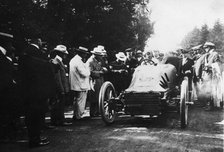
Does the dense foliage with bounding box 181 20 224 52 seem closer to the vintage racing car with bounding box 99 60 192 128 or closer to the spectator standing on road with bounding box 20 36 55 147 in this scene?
the vintage racing car with bounding box 99 60 192 128

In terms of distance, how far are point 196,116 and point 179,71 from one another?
54.5 inches

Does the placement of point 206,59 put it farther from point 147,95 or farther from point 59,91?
point 59,91

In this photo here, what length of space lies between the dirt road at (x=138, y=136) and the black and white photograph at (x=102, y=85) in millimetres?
17

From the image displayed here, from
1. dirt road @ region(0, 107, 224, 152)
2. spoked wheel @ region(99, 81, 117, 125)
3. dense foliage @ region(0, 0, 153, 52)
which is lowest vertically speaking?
dirt road @ region(0, 107, 224, 152)

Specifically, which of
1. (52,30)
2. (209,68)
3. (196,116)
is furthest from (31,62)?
(52,30)

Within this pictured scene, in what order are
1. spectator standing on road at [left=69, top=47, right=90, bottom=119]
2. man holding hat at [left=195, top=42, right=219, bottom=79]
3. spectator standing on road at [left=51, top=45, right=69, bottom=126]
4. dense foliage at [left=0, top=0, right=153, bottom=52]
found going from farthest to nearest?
dense foliage at [left=0, top=0, right=153, bottom=52] < man holding hat at [left=195, top=42, right=219, bottom=79] < spectator standing on road at [left=69, top=47, right=90, bottom=119] < spectator standing on road at [left=51, top=45, right=69, bottom=126]

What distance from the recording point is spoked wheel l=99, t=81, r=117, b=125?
7468mm

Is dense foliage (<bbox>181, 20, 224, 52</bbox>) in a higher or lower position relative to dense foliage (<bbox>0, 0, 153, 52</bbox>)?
lower

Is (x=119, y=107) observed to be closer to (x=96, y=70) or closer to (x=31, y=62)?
(x=96, y=70)

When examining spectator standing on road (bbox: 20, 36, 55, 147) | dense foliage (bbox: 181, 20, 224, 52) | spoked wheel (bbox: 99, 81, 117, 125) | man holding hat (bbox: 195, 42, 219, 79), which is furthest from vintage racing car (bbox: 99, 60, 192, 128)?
dense foliage (bbox: 181, 20, 224, 52)

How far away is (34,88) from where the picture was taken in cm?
580

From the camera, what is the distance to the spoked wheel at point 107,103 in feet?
24.5

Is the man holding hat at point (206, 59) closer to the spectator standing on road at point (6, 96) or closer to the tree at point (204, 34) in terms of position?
the tree at point (204, 34)

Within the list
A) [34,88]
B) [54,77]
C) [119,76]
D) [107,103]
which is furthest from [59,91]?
[119,76]
